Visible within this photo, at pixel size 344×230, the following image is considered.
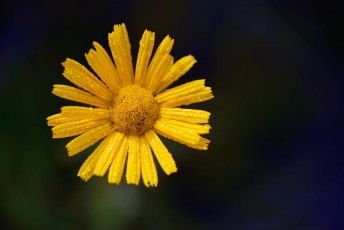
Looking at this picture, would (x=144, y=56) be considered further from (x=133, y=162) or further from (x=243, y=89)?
(x=243, y=89)

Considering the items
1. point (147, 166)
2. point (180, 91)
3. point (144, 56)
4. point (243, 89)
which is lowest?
point (147, 166)

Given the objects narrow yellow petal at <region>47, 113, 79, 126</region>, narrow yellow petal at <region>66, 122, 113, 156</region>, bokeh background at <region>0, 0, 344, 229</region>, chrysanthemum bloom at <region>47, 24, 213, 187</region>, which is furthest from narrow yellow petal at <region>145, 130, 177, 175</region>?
bokeh background at <region>0, 0, 344, 229</region>

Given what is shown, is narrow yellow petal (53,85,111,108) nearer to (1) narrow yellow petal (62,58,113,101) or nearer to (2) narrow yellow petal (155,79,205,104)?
(1) narrow yellow petal (62,58,113,101)

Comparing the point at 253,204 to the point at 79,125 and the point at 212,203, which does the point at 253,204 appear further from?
the point at 79,125

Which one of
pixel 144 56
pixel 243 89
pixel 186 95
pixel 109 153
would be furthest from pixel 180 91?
pixel 243 89

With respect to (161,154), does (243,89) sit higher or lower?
higher

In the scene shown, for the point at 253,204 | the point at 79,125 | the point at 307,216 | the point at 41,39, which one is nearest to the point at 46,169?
the point at 41,39

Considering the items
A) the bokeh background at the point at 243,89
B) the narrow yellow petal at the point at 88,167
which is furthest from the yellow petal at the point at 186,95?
the bokeh background at the point at 243,89
